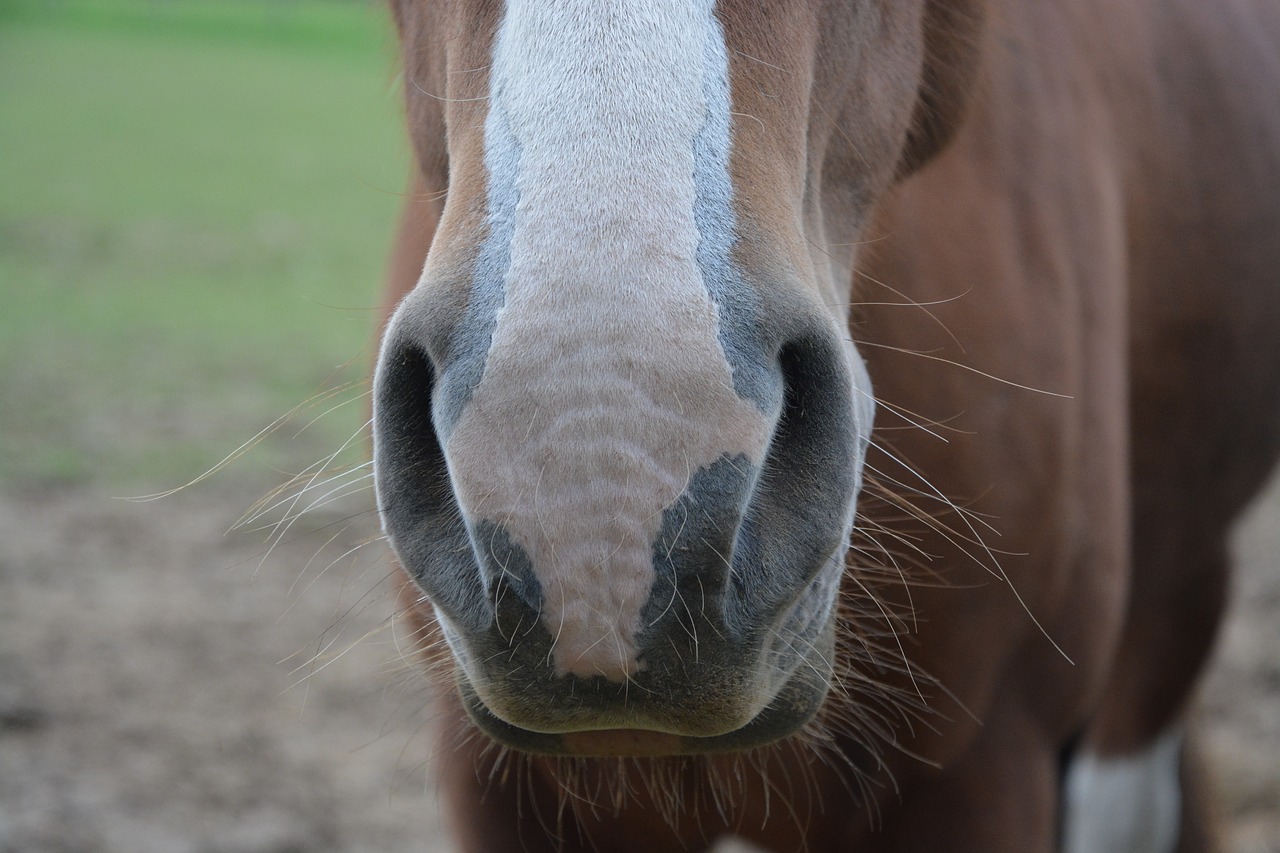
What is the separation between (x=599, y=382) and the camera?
3.16 ft

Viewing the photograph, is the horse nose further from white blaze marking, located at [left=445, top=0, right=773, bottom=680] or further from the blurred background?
the blurred background

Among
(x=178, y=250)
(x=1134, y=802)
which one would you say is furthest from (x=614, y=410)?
(x=178, y=250)

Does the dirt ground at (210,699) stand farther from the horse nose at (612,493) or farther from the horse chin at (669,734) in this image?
the horse nose at (612,493)

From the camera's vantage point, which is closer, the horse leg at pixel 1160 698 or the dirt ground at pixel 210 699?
the horse leg at pixel 1160 698

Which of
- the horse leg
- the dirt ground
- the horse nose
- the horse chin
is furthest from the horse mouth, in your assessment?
the horse leg

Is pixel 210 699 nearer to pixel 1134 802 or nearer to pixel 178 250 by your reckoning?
pixel 1134 802

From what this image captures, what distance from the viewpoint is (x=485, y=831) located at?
6.45 feet

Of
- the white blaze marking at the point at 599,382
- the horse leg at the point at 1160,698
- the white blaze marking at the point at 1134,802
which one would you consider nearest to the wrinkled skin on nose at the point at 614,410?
the white blaze marking at the point at 599,382

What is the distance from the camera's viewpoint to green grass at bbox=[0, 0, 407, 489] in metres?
5.62

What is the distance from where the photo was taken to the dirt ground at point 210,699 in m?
3.16

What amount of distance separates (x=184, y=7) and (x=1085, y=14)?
27.0 meters

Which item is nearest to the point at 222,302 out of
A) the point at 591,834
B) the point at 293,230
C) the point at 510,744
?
the point at 293,230

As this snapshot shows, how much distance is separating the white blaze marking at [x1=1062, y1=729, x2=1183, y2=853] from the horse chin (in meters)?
1.65

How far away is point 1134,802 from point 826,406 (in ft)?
7.68
